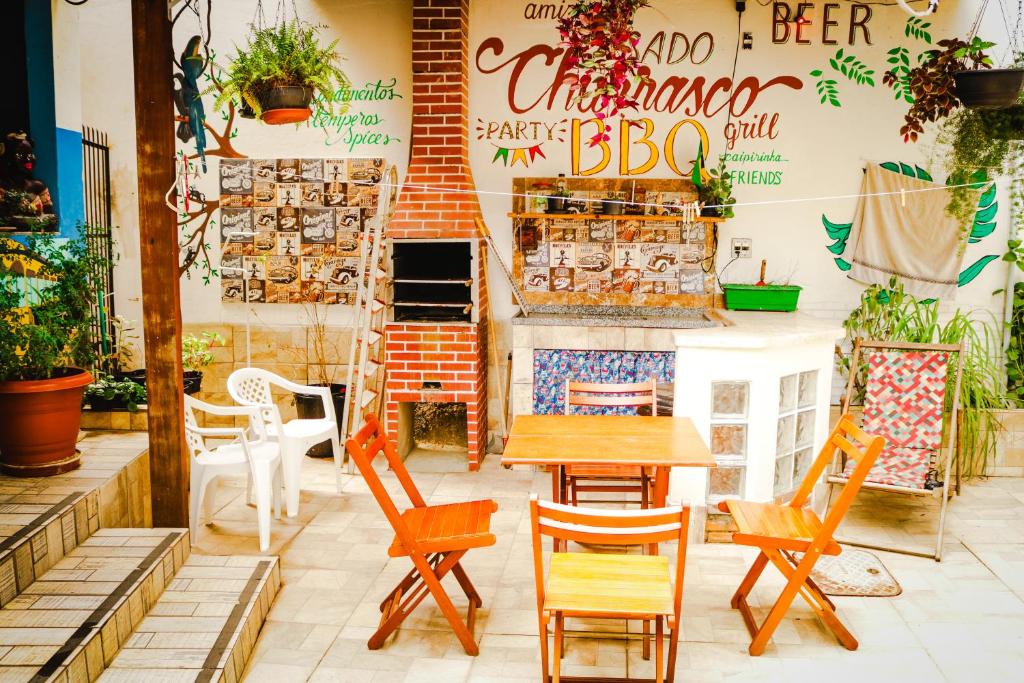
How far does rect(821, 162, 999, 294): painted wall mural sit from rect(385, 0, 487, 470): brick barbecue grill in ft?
9.32

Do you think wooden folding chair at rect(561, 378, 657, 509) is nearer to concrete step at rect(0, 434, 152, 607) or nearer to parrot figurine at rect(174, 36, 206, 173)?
concrete step at rect(0, 434, 152, 607)

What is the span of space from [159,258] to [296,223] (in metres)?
2.66

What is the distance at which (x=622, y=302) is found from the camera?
266 inches

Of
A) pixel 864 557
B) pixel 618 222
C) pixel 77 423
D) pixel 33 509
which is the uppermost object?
pixel 618 222

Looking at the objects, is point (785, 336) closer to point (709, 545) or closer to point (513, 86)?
point (709, 545)

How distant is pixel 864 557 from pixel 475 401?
2.91 m

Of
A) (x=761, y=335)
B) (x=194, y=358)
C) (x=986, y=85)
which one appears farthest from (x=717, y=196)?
(x=194, y=358)

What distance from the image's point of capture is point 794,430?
194 inches

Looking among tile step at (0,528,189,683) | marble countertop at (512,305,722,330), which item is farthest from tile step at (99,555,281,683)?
marble countertop at (512,305,722,330)

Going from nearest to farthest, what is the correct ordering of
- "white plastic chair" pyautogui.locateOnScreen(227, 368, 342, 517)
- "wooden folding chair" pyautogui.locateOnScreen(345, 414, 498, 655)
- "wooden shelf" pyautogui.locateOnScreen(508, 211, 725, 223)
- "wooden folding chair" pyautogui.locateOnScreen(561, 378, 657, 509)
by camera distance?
1. "wooden folding chair" pyautogui.locateOnScreen(345, 414, 498, 655)
2. "wooden folding chair" pyautogui.locateOnScreen(561, 378, 657, 509)
3. "white plastic chair" pyautogui.locateOnScreen(227, 368, 342, 517)
4. "wooden shelf" pyautogui.locateOnScreen(508, 211, 725, 223)

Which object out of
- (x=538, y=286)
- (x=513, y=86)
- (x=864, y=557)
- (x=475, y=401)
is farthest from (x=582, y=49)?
(x=864, y=557)

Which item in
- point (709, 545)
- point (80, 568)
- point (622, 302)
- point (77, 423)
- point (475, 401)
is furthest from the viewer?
point (622, 302)

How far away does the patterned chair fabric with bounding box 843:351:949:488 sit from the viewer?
5.01 meters

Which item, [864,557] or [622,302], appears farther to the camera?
[622,302]
